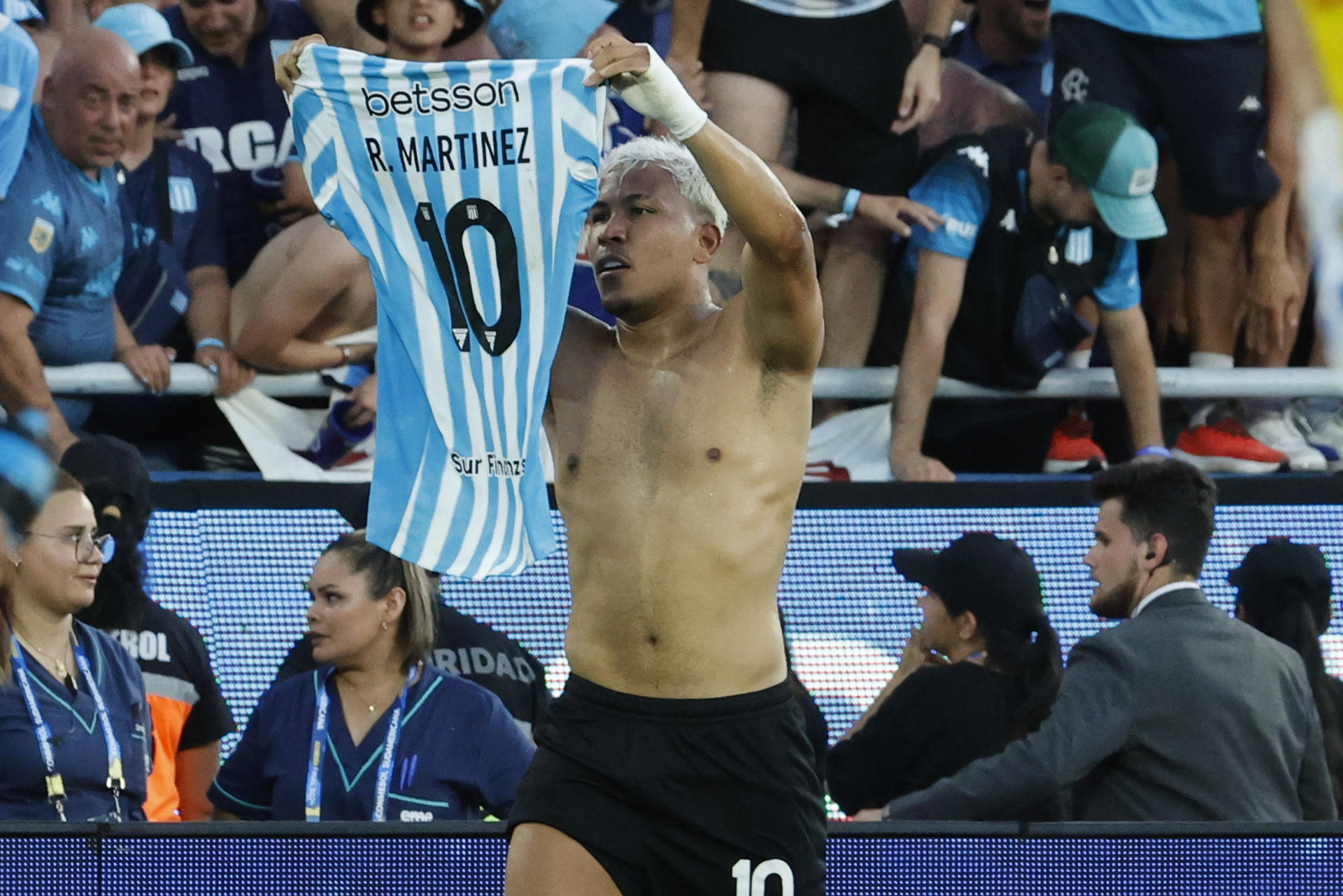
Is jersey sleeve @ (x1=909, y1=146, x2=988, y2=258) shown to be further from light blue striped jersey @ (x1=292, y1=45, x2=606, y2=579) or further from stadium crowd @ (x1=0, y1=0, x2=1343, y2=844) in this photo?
light blue striped jersey @ (x1=292, y1=45, x2=606, y2=579)

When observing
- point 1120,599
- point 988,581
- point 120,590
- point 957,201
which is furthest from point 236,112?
point 1120,599

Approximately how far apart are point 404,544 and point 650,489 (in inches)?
17.8

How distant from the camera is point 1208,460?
5.56 meters

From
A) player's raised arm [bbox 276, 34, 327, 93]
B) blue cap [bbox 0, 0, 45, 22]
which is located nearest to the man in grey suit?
player's raised arm [bbox 276, 34, 327, 93]

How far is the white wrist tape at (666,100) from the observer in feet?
8.89

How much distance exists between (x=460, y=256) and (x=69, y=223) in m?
2.33

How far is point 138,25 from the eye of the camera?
5215 millimetres

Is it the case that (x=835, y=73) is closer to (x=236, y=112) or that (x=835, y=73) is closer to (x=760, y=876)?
(x=236, y=112)

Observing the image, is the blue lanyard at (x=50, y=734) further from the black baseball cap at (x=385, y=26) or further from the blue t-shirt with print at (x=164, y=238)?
the black baseball cap at (x=385, y=26)

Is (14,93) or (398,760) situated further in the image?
(14,93)

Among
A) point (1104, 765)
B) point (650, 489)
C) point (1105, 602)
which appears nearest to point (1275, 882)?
point (1104, 765)

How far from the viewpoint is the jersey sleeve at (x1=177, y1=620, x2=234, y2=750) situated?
425cm

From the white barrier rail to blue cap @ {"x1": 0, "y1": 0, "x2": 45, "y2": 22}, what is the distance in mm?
1116

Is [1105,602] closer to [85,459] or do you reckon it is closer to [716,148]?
[716,148]
